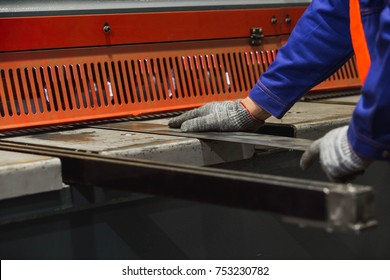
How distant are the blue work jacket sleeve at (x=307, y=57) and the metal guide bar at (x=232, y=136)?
0.11 m

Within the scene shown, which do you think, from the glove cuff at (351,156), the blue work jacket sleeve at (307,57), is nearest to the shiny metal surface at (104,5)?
the blue work jacket sleeve at (307,57)

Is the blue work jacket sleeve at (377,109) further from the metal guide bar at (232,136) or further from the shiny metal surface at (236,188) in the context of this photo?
the metal guide bar at (232,136)

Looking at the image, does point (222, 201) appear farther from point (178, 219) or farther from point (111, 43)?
point (111, 43)

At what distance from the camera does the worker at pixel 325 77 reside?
1.42 m

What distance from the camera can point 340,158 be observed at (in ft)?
4.83

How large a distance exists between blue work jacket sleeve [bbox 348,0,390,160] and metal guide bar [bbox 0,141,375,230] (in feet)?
0.68

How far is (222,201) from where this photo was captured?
4.43 ft

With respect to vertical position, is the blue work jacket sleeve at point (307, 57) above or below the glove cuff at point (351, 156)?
above

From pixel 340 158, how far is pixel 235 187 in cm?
27

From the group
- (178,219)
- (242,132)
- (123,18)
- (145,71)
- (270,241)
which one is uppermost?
(123,18)

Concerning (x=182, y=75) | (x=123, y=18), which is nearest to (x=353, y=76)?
(x=182, y=75)

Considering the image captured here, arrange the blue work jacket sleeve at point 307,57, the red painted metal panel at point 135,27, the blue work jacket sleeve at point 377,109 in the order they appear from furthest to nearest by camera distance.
Result: the red painted metal panel at point 135,27, the blue work jacket sleeve at point 307,57, the blue work jacket sleeve at point 377,109

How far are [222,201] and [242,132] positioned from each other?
711 millimetres

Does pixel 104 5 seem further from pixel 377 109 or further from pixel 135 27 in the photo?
pixel 377 109
